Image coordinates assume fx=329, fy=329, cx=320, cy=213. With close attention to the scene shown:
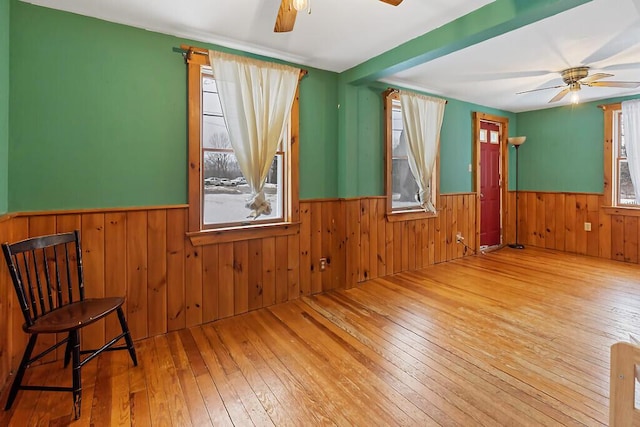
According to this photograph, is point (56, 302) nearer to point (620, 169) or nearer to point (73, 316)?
point (73, 316)

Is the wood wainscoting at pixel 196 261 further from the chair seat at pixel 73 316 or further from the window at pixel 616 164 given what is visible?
the window at pixel 616 164

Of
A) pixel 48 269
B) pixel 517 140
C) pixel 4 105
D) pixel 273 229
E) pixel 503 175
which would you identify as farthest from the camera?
pixel 503 175

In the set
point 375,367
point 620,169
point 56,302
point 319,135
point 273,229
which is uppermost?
point 319,135

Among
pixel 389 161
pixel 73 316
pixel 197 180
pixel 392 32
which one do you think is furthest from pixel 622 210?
pixel 73 316

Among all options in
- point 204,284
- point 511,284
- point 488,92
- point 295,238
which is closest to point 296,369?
point 204,284

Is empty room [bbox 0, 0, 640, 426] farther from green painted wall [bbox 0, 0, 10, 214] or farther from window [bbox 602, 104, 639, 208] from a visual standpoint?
window [bbox 602, 104, 639, 208]

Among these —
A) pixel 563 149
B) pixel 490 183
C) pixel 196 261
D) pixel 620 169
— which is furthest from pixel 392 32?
pixel 620 169

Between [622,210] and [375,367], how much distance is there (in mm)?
4783

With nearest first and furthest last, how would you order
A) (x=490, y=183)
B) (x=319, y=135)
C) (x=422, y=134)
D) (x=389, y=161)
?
(x=319, y=135) < (x=389, y=161) < (x=422, y=134) < (x=490, y=183)

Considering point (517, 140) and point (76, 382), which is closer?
point (76, 382)

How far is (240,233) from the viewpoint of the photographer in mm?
2939

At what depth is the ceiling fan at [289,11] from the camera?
1.64 meters

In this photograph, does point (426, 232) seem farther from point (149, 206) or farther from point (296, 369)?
point (149, 206)

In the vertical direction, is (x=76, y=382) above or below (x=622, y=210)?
below
